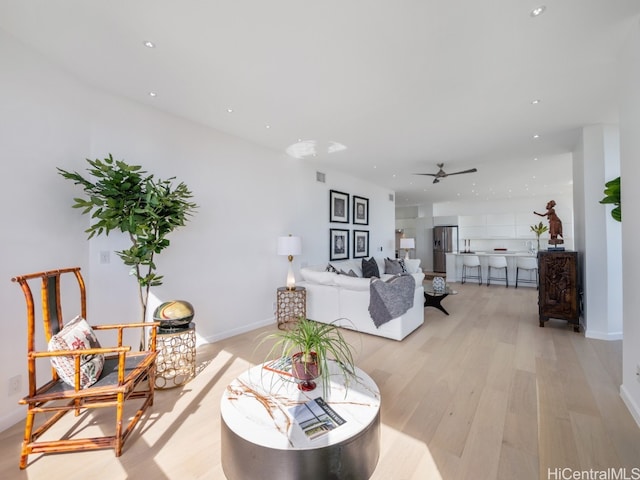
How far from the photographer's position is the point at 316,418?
139cm

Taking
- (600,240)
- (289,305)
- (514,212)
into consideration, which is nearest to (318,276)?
(289,305)

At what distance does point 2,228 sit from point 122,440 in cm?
168

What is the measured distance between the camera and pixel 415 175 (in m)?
6.05

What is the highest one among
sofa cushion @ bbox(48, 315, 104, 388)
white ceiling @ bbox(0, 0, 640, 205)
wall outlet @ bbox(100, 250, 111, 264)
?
white ceiling @ bbox(0, 0, 640, 205)

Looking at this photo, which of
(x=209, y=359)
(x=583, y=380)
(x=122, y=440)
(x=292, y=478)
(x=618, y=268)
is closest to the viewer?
(x=292, y=478)

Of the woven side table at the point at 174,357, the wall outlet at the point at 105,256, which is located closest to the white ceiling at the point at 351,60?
the wall outlet at the point at 105,256

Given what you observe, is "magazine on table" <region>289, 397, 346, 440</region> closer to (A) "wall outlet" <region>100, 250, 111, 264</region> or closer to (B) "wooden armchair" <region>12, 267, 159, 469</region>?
(B) "wooden armchair" <region>12, 267, 159, 469</region>

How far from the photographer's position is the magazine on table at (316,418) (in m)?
1.31

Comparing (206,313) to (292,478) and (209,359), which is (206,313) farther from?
(292,478)

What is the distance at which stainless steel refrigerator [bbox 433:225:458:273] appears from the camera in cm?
998

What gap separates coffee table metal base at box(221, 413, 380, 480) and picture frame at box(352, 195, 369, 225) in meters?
5.14

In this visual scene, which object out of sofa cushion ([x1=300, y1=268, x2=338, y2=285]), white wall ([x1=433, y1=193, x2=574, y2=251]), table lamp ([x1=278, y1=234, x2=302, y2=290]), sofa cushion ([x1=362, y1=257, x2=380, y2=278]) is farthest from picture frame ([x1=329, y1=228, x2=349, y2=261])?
white wall ([x1=433, y1=193, x2=574, y2=251])

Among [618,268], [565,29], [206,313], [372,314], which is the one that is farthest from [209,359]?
[618,268]

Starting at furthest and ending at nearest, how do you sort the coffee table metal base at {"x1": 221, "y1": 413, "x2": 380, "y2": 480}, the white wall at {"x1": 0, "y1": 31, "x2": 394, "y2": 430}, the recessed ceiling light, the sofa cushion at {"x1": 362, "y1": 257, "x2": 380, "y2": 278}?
the sofa cushion at {"x1": 362, "y1": 257, "x2": 380, "y2": 278}
the white wall at {"x1": 0, "y1": 31, "x2": 394, "y2": 430}
the recessed ceiling light
the coffee table metal base at {"x1": 221, "y1": 413, "x2": 380, "y2": 480}
